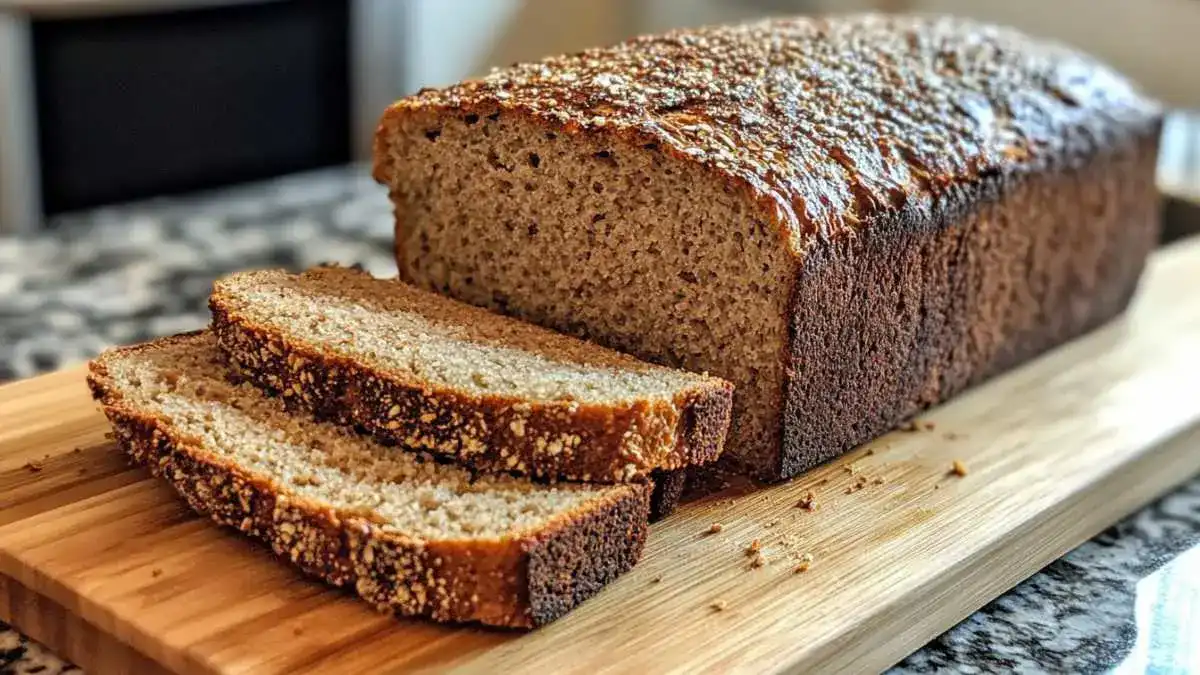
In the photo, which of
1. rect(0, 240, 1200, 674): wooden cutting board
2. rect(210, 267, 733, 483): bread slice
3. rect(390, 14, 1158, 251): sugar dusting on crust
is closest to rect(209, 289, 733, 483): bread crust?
rect(210, 267, 733, 483): bread slice

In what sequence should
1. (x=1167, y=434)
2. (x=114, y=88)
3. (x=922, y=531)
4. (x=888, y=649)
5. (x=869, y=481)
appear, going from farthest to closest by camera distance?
(x=114, y=88) → (x=1167, y=434) → (x=869, y=481) → (x=922, y=531) → (x=888, y=649)

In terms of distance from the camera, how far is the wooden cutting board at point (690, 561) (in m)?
1.86

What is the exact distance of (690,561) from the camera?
2127 millimetres

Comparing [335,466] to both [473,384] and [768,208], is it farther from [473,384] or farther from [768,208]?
[768,208]

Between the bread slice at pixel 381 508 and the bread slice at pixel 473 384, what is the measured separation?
0.14ft

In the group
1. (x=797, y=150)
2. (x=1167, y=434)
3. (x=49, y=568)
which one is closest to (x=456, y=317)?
(x=797, y=150)

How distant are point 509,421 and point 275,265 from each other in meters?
1.84

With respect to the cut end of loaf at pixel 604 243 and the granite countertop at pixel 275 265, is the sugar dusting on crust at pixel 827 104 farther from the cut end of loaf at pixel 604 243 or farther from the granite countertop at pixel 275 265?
the granite countertop at pixel 275 265

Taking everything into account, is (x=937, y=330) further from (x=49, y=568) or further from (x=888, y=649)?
(x=49, y=568)

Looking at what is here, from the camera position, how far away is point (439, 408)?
6.85 feet

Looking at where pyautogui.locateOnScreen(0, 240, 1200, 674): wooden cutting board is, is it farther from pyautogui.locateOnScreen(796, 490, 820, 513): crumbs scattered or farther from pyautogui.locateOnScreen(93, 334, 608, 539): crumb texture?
pyautogui.locateOnScreen(93, 334, 608, 539): crumb texture

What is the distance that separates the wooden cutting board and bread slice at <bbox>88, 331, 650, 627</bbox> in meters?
0.04

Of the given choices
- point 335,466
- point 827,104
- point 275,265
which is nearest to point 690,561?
point 335,466

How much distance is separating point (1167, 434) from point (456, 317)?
135cm
